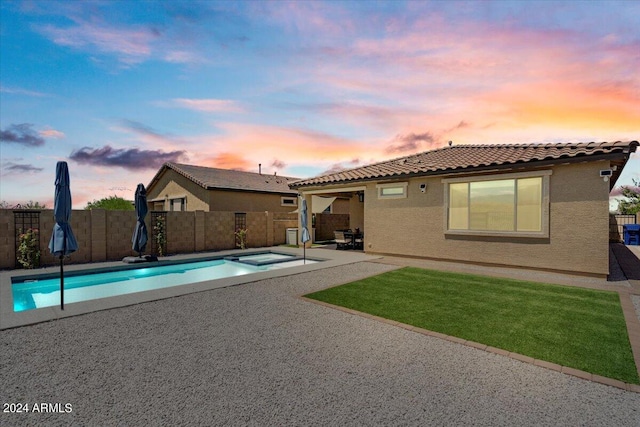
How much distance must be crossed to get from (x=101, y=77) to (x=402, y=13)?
1367cm

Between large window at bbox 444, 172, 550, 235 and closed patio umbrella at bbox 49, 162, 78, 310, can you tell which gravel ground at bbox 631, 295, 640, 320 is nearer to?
large window at bbox 444, 172, 550, 235

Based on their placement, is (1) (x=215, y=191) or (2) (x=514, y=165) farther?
(1) (x=215, y=191)

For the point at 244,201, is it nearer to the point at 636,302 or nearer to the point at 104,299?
the point at 104,299

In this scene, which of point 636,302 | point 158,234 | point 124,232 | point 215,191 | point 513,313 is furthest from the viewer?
point 215,191

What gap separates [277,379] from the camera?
4.16m

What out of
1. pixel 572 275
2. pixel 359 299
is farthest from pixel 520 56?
pixel 359 299

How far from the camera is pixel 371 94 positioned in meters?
15.2

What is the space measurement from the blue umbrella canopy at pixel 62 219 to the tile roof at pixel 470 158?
12600 mm

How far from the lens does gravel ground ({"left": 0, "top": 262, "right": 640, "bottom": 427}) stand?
3422 millimetres

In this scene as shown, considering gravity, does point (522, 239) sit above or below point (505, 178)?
below

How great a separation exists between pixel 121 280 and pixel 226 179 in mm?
16749

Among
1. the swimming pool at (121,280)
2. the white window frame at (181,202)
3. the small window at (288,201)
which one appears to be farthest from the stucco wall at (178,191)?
the swimming pool at (121,280)

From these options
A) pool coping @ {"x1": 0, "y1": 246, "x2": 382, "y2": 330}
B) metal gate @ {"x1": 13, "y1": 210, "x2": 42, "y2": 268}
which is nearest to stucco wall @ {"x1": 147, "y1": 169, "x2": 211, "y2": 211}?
pool coping @ {"x1": 0, "y1": 246, "x2": 382, "y2": 330}

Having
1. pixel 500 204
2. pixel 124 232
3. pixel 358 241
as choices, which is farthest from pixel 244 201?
pixel 500 204
